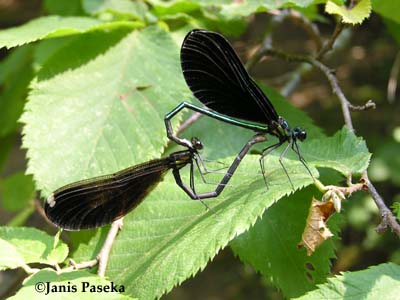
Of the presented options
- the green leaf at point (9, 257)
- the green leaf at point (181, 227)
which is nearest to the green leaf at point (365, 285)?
the green leaf at point (181, 227)

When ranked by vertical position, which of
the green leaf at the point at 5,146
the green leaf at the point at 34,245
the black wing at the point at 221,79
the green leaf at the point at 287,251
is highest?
the black wing at the point at 221,79

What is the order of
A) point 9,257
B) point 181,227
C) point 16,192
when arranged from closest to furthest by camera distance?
point 9,257 < point 181,227 < point 16,192

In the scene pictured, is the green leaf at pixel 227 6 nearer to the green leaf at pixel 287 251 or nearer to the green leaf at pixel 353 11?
the green leaf at pixel 353 11

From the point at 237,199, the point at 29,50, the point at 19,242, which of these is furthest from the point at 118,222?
the point at 29,50

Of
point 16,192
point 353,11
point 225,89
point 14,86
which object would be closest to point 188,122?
point 225,89

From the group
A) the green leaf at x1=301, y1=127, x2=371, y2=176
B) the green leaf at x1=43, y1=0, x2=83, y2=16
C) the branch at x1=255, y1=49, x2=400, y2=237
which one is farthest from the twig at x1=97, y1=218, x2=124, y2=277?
the green leaf at x1=43, y1=0, x2=83, y2=16

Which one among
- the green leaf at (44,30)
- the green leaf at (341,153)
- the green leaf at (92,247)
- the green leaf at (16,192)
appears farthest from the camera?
the green leaf at (16,192)

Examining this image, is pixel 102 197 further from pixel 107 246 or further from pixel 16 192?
pixel 16 192

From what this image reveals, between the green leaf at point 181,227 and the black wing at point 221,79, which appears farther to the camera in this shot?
the black wing at point 221,79
